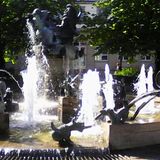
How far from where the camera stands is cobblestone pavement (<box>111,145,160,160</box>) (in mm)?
8258

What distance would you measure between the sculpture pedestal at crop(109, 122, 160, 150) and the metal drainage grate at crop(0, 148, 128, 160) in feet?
1.09

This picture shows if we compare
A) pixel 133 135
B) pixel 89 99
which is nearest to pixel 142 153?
pixel 133 135

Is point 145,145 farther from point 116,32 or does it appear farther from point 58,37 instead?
point 116,32

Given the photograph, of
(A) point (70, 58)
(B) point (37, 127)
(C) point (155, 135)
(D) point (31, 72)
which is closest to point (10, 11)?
(A) point (70, 58)

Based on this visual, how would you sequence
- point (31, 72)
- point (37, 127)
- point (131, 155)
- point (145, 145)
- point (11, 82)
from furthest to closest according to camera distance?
1. point (11, 82)
2. point (31, 72)
3. point (37, 127)
4. point (145, 145)
5. point (131, 155)

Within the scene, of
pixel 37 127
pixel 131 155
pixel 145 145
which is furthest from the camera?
pixel 37 127

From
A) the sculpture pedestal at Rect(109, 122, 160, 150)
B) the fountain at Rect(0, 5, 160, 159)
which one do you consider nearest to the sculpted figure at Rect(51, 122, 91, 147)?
the fountain at Rect(0, 5, 160, 159)

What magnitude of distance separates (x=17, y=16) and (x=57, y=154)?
78.6 ft

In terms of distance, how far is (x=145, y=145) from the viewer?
8.99 metres

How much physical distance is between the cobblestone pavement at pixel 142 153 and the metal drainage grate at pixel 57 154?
174 millimetres

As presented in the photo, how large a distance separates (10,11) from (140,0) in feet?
27.8

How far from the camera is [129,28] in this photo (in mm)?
30844

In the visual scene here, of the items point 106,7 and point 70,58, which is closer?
point 70,58

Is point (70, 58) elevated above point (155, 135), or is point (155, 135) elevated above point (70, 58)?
point (70, 58)
